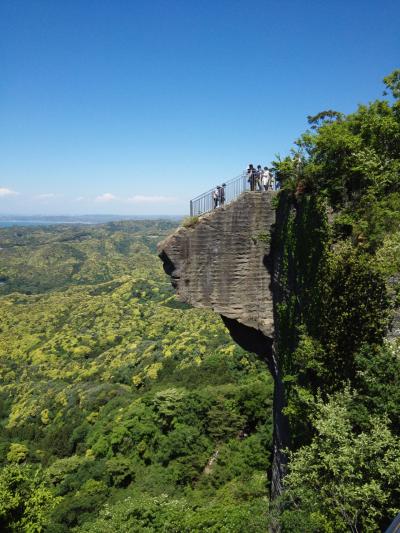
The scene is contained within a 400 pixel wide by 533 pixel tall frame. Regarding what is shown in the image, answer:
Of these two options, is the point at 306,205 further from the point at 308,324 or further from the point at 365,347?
the point at 365,347

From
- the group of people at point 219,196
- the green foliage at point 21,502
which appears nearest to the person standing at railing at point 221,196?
the group of people at point 219,196

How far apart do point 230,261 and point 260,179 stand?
11.4 feet

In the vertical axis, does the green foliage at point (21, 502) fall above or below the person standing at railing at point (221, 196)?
below

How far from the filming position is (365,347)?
26.9 feet

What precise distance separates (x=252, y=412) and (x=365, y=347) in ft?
79.4

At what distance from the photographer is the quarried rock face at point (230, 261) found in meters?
15.0

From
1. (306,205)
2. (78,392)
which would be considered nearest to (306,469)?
(306,205)

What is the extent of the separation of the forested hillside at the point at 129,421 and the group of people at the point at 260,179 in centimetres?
1183

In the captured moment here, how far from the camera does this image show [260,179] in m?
15.0

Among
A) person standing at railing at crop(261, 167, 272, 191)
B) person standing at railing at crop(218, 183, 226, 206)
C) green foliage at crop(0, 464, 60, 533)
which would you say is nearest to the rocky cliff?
Answer: person standing at railing at crop(261, 167, 272, 191)

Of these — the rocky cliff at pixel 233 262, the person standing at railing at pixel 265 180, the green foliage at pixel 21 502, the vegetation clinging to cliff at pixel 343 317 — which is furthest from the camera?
the green foliage at pixel 21 502

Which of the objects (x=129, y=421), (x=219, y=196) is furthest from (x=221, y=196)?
(x=129, y=421)

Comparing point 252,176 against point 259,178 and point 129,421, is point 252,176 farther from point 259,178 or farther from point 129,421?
point 129,421

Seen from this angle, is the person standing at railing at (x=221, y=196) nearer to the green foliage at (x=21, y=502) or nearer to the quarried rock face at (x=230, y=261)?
the quarried rock face at (x=230, y=261)
